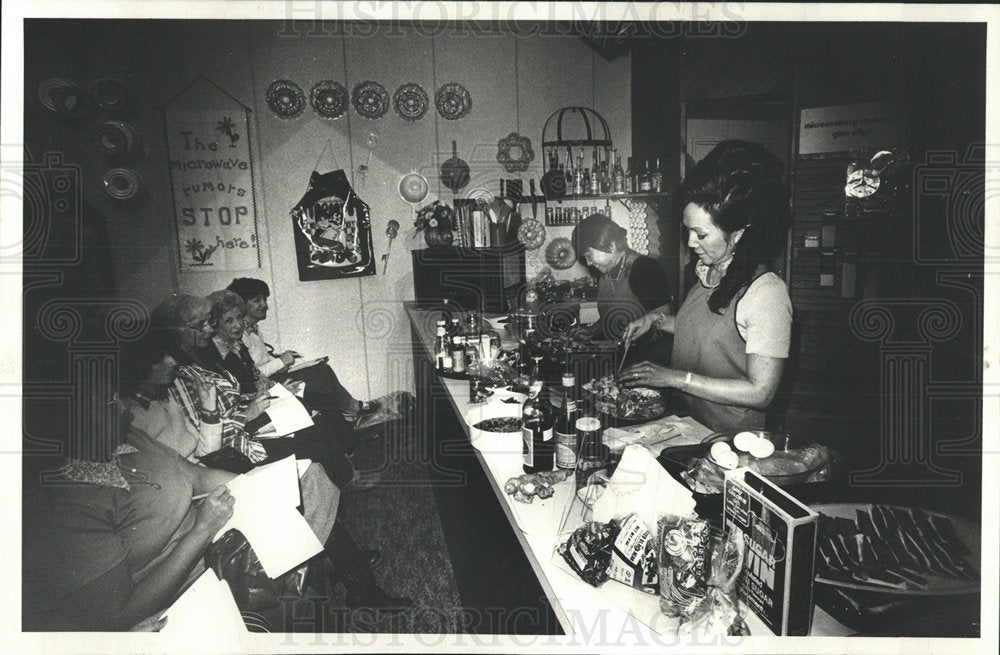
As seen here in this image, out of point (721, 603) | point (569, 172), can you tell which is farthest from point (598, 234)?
point (721, 603)

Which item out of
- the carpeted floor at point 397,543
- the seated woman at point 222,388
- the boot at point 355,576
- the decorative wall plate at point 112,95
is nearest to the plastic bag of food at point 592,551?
the carpeted floor at point 397,543

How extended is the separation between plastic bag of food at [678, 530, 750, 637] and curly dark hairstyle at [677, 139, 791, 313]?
106 cm

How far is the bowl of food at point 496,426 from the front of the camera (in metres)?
1.74

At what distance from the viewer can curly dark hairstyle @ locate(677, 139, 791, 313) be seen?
182cm

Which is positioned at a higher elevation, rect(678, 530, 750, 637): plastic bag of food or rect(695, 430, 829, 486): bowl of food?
rect(695, 430, 829, 486): bowl of food

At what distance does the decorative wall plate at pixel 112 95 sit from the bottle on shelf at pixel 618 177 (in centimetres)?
168

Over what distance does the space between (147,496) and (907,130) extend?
2.69 metres

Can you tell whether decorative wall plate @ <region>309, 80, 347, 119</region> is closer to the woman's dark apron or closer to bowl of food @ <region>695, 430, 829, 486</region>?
the woman's dark apron

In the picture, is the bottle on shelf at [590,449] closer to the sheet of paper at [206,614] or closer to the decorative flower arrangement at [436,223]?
the decorative flower arrangement at [436,223]

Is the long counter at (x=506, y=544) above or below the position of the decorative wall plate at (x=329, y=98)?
below

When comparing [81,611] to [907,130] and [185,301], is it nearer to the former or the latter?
[185,301]

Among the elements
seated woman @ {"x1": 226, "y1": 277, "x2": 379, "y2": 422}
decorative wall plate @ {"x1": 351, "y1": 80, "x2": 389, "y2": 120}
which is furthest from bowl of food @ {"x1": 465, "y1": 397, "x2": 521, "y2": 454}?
decorative wall plate @ {"x1": 351, "y1": 80, "x2": 389, "y2": 120}

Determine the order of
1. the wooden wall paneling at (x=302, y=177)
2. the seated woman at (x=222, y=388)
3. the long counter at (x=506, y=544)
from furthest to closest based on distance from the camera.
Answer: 1. the seated woman at (x=222, y=388)
2. the wooden wall paneling at (x=302, y=177)
3. the long counter at (x=506, y=544)

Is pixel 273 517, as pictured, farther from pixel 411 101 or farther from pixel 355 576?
pixel 411 101
